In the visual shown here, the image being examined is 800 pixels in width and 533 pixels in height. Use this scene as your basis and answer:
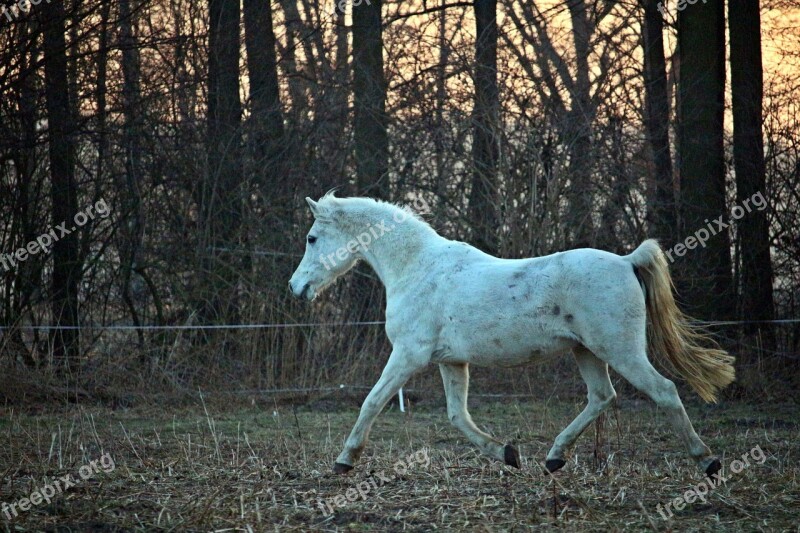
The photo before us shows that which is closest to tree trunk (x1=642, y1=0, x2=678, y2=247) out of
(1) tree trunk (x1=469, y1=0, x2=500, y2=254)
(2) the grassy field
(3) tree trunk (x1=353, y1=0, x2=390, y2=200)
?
(1) tree trunk (x1=469, y1=0, x2=500, y2=254)

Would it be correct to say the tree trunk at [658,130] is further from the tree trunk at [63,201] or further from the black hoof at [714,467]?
the tree trunk at [63,201]

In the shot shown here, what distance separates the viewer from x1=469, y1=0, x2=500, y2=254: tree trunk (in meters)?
13.3

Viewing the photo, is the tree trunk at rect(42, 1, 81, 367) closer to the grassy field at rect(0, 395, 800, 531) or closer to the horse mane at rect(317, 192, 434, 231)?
the grassy field at rect(0, 395, 800, 531)

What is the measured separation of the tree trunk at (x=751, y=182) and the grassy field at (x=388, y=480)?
3996mm

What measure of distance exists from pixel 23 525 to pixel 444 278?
10.6 feet

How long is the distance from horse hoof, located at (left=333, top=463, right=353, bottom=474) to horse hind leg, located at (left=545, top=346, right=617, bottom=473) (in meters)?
1.37

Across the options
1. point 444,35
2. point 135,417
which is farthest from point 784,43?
point 135,417

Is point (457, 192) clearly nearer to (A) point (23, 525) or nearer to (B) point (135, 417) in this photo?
(B) point (135, 417)

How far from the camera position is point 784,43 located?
14109 millimetres

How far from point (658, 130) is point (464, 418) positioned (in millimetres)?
9099

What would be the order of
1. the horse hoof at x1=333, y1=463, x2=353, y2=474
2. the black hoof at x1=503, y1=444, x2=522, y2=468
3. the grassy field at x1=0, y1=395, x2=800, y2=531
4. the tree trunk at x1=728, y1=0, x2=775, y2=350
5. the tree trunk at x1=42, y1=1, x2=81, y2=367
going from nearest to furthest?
the grassy field at x1=0, y1=395, x2=800, y2=531 → the black hoof at x1=503, y1=444, x2=522, y2=468 → the horse hoof at x1=333, y1=463, x2=353, y2=474 → the tree trunk at x1=42, y1=1, x2=81, y2=367 → the tree trunk at x1=728, y1=0, x2=775, y2=350

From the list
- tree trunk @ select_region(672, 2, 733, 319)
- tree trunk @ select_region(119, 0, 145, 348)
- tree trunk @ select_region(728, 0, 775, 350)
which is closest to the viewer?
tree trunk @ select_region(672, 2, 733, 319)

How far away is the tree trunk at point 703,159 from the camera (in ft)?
42.8

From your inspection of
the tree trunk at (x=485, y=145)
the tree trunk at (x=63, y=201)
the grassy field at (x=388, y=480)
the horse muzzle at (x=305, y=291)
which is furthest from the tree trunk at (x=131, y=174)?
the horse muzzle at (x=305, y=291)
